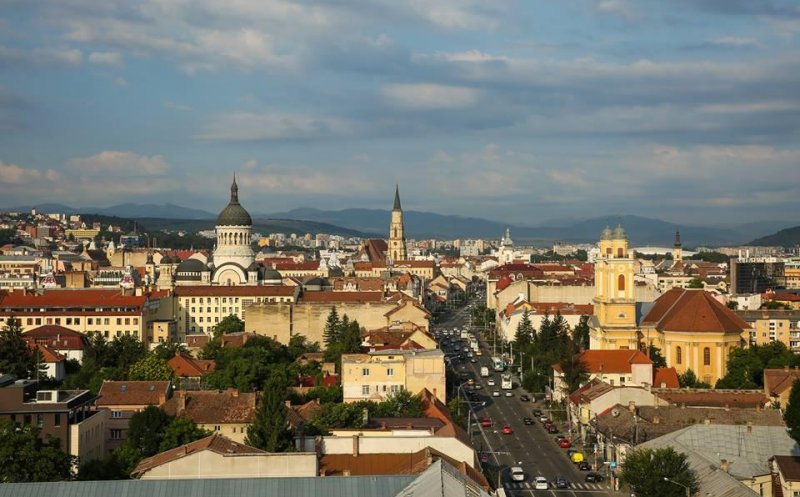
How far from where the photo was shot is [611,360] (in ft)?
266

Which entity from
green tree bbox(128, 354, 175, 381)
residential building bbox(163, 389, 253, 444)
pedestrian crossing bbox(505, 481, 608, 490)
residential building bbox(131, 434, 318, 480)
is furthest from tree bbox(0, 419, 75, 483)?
green tree bbox(128, 354, 175, 381)

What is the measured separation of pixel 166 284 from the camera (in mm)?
132875

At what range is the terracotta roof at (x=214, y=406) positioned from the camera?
5694 centimetres

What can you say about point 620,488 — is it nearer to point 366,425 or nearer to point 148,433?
point 366,425

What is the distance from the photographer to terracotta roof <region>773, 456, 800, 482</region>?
4588 centimetres

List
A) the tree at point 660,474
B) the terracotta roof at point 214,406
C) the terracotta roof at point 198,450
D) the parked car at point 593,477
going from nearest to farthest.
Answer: the terracotta roof at point 198,450
the tree at point 660,474
the parked car at point 593,477
the terracotta roof at point 214,406

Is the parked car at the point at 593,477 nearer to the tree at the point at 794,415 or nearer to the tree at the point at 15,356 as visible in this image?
the tree at the point at 794,415

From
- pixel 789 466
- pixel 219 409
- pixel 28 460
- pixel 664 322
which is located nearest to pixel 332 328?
pixel 664 322

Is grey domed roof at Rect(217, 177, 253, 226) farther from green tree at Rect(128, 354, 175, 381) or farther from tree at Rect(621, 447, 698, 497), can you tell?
tree at Rect(621, 447, 698, 497)

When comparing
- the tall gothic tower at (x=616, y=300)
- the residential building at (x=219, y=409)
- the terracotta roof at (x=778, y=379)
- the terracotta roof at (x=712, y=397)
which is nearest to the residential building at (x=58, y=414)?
the residential building at (x=219, y=409)

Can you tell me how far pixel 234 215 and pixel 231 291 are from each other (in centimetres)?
2002

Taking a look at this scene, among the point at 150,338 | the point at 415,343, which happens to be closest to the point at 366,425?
the point at 415,343

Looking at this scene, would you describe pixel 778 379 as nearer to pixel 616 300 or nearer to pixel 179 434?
pixel 616 300

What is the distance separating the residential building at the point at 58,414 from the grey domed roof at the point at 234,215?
86856 millimetres
